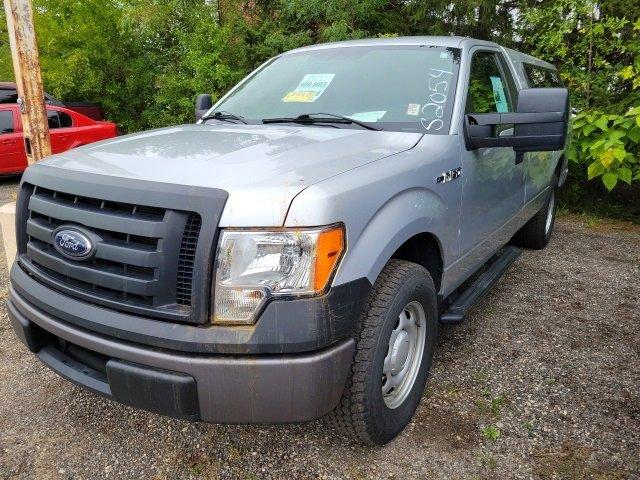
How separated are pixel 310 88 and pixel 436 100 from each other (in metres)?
0.76

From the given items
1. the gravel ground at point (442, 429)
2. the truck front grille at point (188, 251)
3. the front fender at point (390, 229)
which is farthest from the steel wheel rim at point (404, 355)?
the truck front grille at point (188, 251)

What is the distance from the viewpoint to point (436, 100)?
281 centimetres

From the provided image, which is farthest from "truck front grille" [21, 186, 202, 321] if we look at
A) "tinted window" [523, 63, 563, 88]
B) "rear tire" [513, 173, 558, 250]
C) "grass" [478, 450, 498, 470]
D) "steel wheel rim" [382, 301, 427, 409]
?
"rear tire" [513, 173, 558, 250]

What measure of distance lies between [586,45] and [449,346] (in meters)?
4.99

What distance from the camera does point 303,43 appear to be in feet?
30.3

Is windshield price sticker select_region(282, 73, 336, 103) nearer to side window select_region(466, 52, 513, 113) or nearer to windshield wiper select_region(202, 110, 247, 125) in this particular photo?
windshield wiper select_region(202, 110, 247, 125)

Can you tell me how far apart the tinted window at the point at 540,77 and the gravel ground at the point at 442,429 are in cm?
209

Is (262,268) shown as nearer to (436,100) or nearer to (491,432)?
(491,432)

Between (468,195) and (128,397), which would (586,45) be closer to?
(468,195)

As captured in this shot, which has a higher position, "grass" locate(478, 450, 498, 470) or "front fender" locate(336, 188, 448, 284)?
"front fender" locate(336, 188, 448, 284)

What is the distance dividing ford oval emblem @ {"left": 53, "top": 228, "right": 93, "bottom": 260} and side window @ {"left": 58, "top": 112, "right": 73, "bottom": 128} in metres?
8.30

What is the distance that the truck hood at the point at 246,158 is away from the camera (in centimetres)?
176

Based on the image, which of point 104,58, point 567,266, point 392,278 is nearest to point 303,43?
point 104,58

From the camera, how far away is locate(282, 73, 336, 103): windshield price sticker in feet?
10.0
